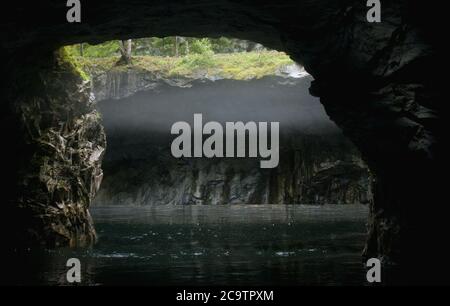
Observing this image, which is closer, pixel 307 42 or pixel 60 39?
pixel 307 42

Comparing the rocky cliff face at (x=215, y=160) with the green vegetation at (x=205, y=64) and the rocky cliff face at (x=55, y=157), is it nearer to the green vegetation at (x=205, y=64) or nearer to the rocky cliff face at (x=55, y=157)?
the green vegetation at (x=205, y=64)

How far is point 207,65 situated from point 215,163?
11537 mm

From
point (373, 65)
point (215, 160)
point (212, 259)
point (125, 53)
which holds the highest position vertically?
point (125, 53)

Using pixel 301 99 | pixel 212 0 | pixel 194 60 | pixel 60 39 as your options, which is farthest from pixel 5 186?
pixel 301 99

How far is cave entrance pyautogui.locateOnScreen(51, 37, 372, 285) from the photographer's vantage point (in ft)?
71.2

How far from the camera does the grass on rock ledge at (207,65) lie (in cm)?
4003

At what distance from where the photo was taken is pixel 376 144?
12.3m

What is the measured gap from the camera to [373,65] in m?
11.3

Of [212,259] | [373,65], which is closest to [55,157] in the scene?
[212,259]

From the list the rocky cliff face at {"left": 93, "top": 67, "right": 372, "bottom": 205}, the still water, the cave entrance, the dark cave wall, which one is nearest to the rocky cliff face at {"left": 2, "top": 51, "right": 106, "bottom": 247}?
the still water

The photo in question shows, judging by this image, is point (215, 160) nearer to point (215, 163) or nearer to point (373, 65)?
point (215, 163)

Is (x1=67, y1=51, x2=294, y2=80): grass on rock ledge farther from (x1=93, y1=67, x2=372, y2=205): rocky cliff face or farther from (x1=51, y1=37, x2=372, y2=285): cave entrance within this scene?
(x1=93, y1=67, x2=372, y2=205): rocky cliff face

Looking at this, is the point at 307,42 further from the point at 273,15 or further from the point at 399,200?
the point at 399,200
